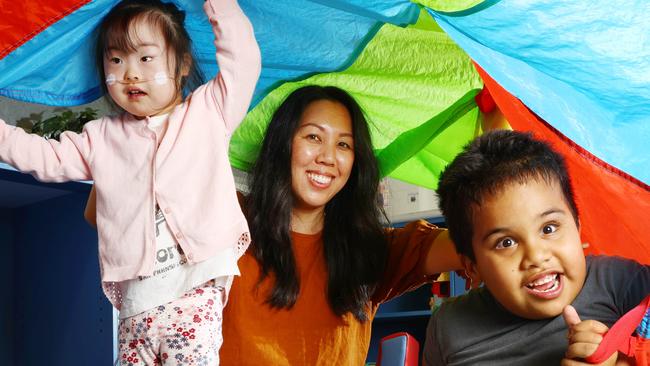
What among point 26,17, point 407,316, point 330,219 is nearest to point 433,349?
point 330,219

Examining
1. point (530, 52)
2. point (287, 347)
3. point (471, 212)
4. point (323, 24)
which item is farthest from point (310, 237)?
point (530, 52)

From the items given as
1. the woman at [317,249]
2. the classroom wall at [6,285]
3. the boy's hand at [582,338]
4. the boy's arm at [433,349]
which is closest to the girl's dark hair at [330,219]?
the woman at [317,249]

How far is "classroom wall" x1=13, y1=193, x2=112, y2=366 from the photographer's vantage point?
6.90ft

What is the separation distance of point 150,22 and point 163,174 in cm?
23

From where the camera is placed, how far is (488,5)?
3.79 feet

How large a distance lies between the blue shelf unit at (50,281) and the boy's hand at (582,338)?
133 cm

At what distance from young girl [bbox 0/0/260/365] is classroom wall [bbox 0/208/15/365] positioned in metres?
1.09

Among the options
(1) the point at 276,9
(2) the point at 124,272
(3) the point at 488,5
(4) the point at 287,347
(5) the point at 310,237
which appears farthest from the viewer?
(5) the point at 310,237

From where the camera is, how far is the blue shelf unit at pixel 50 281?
2.10 metres

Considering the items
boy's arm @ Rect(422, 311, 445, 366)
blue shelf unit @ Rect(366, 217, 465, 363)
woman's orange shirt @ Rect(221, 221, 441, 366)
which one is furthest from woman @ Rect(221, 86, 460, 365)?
blue shelf unit @ Rect(366, 217, 465, 363)

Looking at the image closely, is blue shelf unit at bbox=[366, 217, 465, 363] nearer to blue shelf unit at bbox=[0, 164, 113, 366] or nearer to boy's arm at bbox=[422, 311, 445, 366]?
blue shelf unit at bbox=[0, 164, 113, 366]

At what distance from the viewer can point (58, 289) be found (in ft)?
7.20

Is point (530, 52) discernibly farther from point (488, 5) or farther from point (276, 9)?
point (276, 9)

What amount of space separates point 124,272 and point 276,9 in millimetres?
527
